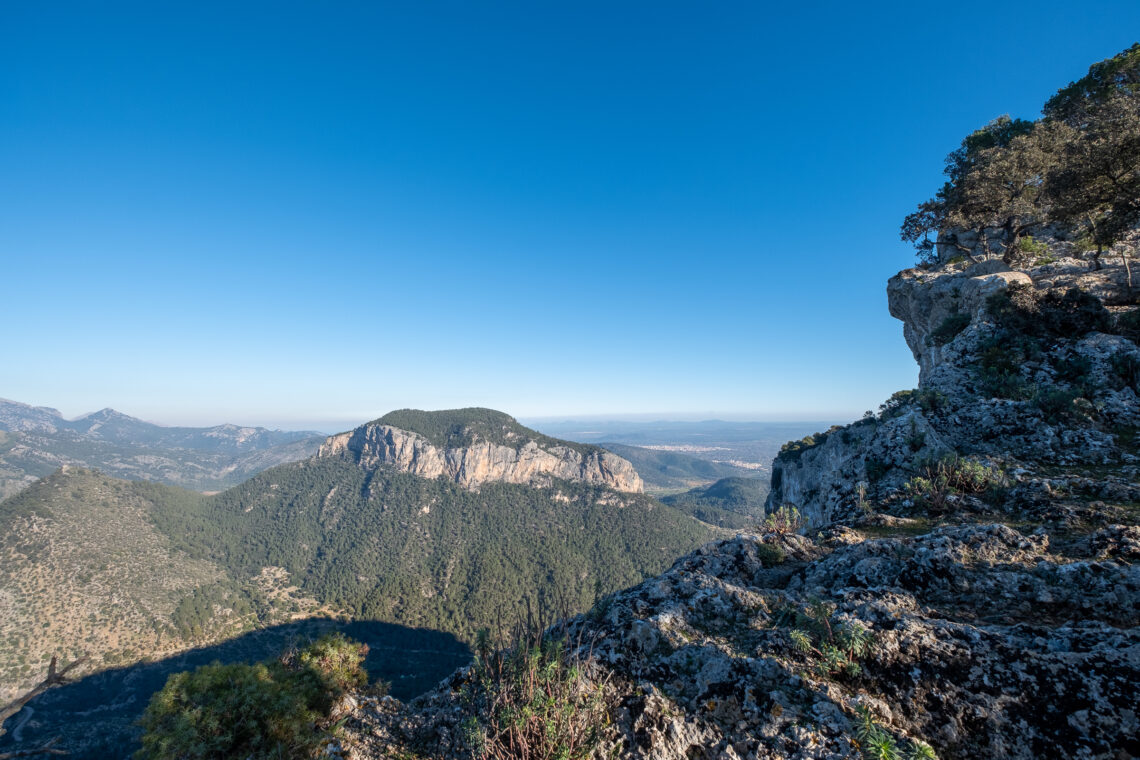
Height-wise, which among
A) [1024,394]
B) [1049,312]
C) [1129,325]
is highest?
[1049,312]

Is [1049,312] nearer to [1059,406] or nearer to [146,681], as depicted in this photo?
[1059,406]

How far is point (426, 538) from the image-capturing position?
160m

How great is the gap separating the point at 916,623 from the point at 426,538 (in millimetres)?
176466

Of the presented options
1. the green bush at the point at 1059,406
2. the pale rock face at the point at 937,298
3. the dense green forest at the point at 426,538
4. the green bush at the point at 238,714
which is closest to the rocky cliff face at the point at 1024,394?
the green bush at the point at 1059,406

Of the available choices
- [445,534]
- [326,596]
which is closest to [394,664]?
[326,596]

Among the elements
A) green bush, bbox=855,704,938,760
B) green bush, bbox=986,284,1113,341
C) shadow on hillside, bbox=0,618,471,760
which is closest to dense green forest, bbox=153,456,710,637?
shadow on hillside, bbox=0,618,471,760

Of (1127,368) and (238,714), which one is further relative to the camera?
(1127,368)

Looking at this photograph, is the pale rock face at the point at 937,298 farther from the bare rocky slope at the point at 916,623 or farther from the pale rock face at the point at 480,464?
the pale rock face at the point at 480,464

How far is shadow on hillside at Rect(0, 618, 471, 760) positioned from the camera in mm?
65500

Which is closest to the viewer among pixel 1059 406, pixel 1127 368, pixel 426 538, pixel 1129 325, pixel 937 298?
pixel 1059 406

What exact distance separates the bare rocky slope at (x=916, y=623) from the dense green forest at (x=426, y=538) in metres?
113

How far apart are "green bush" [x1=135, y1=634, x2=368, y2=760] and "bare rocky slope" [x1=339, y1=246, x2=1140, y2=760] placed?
4.01ft

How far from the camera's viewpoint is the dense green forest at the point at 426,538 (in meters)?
122

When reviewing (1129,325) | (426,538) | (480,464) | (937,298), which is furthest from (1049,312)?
(480,464)
